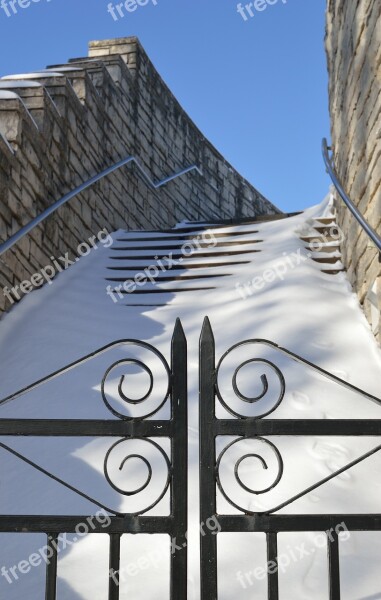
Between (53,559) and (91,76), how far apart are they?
20.3ft

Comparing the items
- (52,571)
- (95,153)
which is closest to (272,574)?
(52,571)

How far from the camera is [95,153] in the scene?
6855mm

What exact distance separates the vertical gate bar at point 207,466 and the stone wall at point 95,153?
2825 mm

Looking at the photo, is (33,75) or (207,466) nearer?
(207,466)

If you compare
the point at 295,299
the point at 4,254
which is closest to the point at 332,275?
the point at 295,299

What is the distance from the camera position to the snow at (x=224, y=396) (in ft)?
7.89

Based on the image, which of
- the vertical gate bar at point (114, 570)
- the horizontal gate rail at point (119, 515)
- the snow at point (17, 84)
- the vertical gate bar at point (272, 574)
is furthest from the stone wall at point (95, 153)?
the vertical gate bar at point (272, 574)

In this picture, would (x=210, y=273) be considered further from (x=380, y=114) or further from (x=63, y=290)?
(x=380, y=114)

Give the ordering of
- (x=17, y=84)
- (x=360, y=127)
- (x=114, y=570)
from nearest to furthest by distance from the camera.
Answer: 1. (x=114, y=570)
2. (x=360, y=127)
3. (x=17, y=84)

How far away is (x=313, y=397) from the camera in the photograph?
3.45 meters

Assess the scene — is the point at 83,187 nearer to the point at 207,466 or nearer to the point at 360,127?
the point at 360,127

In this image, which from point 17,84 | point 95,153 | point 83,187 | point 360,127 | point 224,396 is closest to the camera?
point 224,396

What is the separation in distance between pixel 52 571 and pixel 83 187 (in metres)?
4.31

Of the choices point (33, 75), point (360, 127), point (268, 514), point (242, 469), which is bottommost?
point (268, 514)
